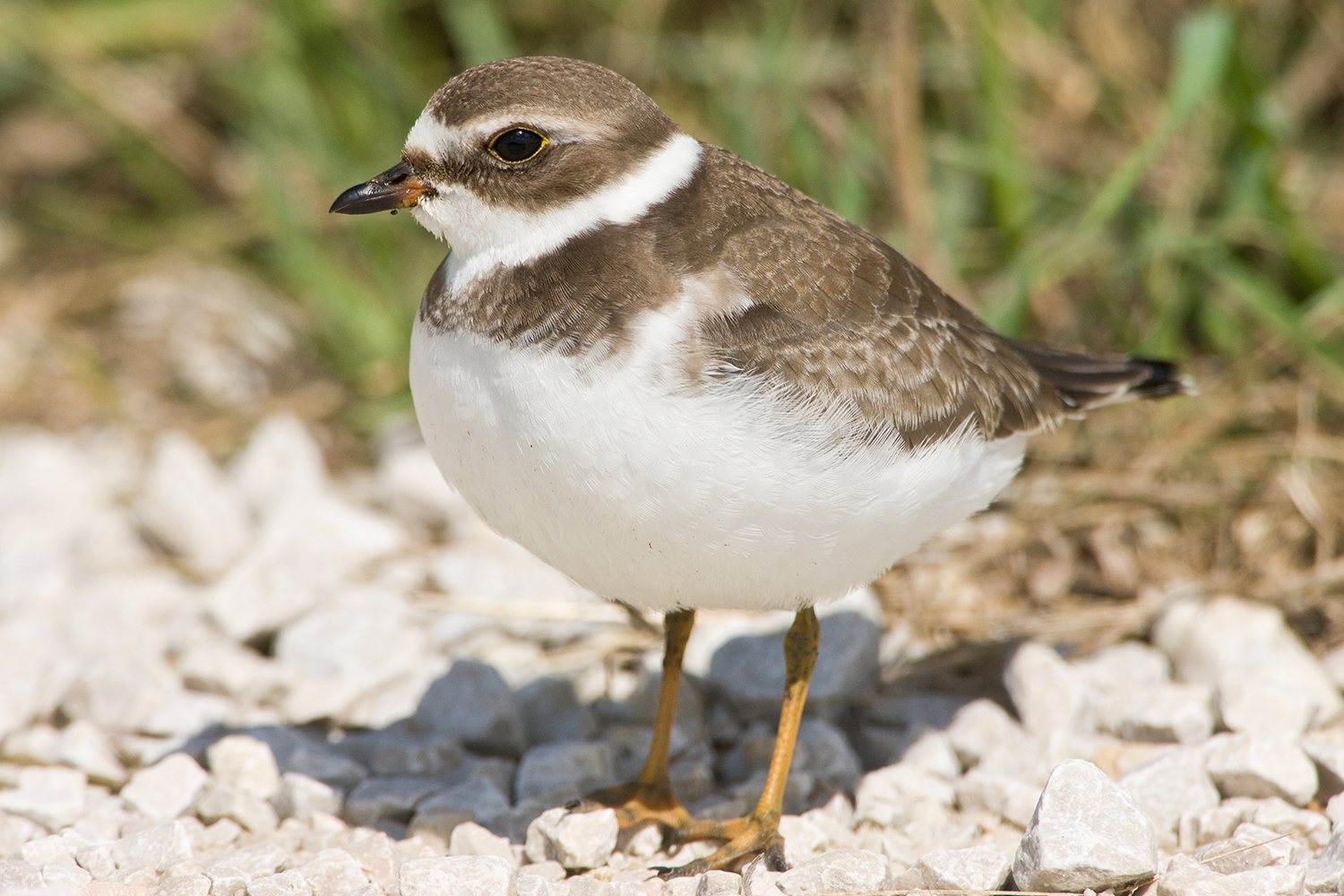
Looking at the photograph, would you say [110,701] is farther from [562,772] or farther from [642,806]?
[642,806]

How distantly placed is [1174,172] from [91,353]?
5.37m

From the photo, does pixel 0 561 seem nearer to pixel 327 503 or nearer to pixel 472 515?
pixel 327 503

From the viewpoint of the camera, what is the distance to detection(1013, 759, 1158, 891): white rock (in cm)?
325

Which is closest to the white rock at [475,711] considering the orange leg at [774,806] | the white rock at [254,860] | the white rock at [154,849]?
the orange leg at [774,806]

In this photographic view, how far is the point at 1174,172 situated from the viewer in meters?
6.42

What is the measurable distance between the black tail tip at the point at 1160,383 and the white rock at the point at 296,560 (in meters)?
2.93

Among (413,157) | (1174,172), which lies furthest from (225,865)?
(1174,172)

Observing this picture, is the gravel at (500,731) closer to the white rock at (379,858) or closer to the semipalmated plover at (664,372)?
the white rock at (379,858)

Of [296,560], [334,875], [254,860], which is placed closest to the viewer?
[334,875]

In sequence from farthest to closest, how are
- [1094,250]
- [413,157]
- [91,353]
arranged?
[91,353] → [1094,250] → [413,157]

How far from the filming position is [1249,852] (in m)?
3.40

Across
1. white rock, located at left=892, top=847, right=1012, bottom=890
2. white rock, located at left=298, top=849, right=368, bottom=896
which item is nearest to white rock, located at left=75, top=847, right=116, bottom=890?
white rock, located at left=298, top=849, right=368, bottom=896

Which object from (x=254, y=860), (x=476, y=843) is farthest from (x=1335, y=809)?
(x=254, y=860)

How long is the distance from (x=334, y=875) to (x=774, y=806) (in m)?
1.17
